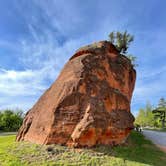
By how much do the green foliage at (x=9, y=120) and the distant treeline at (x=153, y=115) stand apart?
2811 centimetres

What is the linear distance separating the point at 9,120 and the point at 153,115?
33.6m

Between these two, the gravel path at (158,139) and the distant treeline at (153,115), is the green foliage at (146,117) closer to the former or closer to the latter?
the distant treeline at (153,115)

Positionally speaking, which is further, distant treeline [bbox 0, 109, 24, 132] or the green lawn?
distant treeline [bbox 0, 109, 24, 132]

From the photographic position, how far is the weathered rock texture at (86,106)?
33.8ft

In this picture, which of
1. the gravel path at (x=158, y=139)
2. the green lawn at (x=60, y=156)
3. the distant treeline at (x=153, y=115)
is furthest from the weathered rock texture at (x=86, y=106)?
the distant treeline at (x=153, y=115)

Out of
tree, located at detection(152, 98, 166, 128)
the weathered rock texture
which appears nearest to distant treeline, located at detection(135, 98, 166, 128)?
tree, located at detection(152, 98, 166, 128)

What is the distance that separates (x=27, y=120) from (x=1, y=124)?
3015 centimetres

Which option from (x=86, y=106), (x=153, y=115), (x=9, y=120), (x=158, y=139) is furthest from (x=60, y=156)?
(x=153, y=115)

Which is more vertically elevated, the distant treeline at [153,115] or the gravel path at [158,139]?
the distant treeline at [153,115]

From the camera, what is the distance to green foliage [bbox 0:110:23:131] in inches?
1606

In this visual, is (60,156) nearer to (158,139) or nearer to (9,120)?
(158,139)

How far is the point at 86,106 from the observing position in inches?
429

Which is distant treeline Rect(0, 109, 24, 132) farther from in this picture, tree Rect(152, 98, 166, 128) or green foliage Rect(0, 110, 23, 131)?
tree Rect(152, 98, 166, 128)

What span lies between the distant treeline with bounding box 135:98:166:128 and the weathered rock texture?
36.2m
